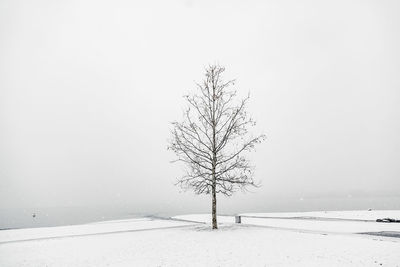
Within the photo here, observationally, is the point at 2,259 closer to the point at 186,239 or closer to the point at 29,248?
the point at 29,248

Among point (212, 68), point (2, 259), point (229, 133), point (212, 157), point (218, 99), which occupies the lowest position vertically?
point (2, 259)

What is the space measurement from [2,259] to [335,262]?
1558cm

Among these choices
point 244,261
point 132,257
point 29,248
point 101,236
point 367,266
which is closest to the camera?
point 367,266

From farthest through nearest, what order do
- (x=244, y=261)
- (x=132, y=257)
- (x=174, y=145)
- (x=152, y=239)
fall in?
1. (x=174, y=145)
2. (x=152, y=239)
3. (x=132, y=257)
4. (x=244, y=261)

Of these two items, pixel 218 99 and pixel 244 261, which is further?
pixel 218 99

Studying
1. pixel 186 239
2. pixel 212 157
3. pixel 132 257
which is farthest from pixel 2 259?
pixel 212 157

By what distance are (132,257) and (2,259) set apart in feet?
21.4

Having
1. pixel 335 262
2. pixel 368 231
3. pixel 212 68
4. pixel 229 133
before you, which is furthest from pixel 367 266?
pixel 212 68

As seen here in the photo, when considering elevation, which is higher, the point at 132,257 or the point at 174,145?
the point at 174,145

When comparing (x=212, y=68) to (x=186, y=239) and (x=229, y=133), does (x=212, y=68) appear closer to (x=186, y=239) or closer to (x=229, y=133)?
(x=229, y=133)

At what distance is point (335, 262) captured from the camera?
44.9ft

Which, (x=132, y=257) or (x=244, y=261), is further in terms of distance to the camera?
(x=132, y=257)

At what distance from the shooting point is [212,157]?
26.3 m

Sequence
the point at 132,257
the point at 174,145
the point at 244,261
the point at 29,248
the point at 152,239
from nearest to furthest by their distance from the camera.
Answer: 1. the point at 244,261
2. the point at 132,257
3. the point at 29,248
4. the point at 152,239
5. the point at 174,145
